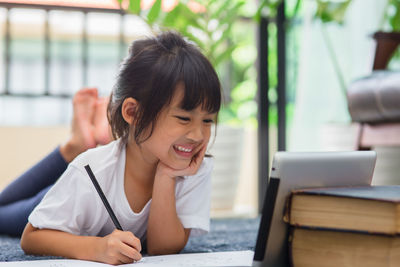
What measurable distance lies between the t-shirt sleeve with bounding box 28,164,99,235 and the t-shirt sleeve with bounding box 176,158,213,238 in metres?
0.18

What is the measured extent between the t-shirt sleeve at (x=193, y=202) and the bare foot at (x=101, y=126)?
0.41 m

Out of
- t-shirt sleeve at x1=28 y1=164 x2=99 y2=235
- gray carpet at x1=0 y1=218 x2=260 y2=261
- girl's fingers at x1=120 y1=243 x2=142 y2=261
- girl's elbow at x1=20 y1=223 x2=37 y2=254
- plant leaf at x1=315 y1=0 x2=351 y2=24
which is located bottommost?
gray carpet at x1=0 y1=218 x2=260 y2=261

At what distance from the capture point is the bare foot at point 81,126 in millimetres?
1319

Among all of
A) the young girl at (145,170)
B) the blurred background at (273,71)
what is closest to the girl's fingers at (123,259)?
the young girl at (145,170)

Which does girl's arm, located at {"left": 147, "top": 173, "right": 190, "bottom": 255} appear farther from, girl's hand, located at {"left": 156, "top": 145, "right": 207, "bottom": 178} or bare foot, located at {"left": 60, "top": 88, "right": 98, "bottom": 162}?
bare foot, located at {"left": 60, "top": 88, "right": 98, "bottom": 162}

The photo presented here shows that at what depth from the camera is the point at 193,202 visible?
97 centimetres

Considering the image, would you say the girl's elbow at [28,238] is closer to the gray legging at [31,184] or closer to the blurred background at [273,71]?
the gray legging at [31,184]

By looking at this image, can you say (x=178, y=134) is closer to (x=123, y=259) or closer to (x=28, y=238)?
(x=123, y=259)

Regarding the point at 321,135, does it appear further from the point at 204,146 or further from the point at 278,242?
the point at 278,242

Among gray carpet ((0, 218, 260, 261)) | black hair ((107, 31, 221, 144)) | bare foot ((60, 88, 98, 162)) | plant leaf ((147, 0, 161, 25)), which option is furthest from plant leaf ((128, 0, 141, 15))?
black hair ((107, 31, 221, 144))

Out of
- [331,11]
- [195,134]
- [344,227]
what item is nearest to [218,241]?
[195,134]

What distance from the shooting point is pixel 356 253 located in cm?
61

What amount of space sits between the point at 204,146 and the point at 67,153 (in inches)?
23.0

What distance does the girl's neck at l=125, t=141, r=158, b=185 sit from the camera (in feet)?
3.05
